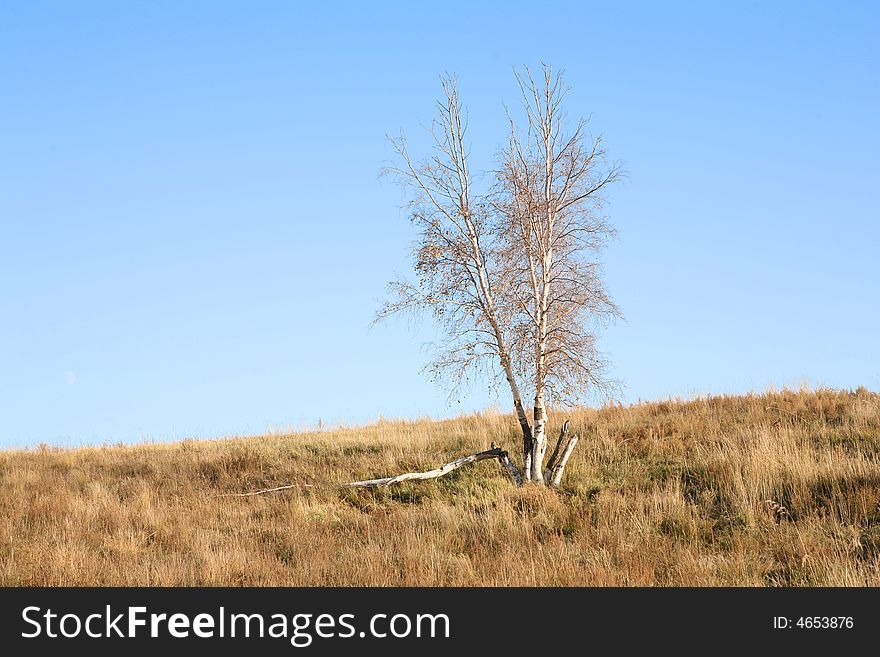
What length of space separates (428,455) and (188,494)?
5946 mm

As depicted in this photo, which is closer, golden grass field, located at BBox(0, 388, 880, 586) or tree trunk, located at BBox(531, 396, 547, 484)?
golden grass field, located at BBox(0, 388, 880, 586)

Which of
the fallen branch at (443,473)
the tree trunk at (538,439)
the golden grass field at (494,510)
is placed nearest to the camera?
the golden grass field at (494,510)

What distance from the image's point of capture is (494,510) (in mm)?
13984

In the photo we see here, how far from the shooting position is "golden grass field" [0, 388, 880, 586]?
35.8ft

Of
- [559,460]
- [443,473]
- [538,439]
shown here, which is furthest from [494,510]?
[443,473]

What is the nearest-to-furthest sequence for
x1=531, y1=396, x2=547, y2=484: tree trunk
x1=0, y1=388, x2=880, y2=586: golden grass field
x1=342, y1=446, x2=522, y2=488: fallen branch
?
x1=0, y1=388, x2=880, y2=586: golden grass field < x1=531, y1=396, x2=547, y2=484: tree trunk < x1=342, y1=446, x2=522, y2=488: fallen branch

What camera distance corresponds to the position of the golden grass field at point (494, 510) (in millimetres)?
10898

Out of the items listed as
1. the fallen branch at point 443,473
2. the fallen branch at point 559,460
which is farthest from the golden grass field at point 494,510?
the fallen branch at point 559,460

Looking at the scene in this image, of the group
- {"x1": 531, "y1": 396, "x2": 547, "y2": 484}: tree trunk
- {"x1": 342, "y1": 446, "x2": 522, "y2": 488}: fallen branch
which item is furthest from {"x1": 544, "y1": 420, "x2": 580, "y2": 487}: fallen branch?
{"x1": 342, "y1": 446, "x2": 522, "y2": 488}: fallen branch

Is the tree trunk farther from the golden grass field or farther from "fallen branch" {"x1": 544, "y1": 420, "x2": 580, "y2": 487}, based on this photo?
the golden grass field

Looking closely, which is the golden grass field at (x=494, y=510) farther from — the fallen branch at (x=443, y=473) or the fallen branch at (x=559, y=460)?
the fallen branch at (x=559, y=460)
